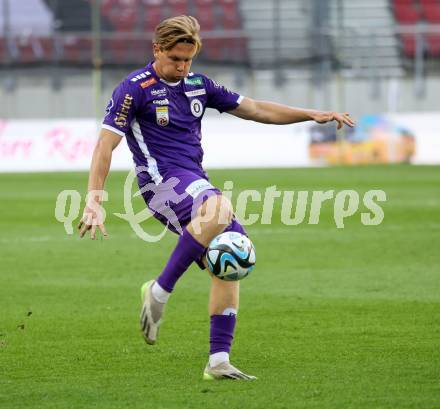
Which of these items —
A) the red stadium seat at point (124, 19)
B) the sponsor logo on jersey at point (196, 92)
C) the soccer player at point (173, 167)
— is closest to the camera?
the soccer player at point (173, 167)

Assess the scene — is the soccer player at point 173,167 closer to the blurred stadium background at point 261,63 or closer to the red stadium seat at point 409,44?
the blurred stadium background at point 261,63

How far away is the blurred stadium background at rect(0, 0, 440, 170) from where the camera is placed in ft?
94.2

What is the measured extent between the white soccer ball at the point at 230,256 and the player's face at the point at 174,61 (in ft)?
2.98

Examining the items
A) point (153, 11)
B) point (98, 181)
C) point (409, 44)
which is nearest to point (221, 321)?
point (98, 181)

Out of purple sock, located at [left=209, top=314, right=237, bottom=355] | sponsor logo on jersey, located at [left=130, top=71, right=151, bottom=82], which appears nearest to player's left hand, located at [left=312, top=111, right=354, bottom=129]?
sponsor logo on jersey, located at [left=130, top=71, right=151, bottom=82]

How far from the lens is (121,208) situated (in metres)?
17.6

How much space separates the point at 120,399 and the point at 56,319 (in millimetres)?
2749

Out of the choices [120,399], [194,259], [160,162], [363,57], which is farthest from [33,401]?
[363,57]

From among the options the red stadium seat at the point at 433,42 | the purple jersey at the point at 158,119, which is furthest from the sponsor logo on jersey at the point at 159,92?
the red stadium seat at the point at 433,42

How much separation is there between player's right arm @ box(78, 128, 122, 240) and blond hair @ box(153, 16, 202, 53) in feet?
1.81

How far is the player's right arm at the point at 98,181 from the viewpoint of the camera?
217 inches

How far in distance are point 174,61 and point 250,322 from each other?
2.61 metres

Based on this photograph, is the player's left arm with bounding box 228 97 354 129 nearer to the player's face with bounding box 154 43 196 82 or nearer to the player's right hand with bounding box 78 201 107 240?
the player's face with bounding box 154 43 196 82

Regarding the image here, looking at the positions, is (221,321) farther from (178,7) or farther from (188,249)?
(178,7)
